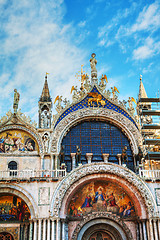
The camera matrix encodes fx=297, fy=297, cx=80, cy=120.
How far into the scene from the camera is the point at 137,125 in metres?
21.8

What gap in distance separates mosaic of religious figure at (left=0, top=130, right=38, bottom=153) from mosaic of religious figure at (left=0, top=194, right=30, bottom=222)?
347 centimetres

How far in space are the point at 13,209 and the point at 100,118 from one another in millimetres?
8881

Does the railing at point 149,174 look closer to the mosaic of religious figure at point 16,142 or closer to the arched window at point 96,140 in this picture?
the arched window at point 96,140

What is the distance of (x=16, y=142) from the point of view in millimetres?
20656

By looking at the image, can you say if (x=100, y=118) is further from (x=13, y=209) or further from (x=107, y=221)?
(x=13, y=209)


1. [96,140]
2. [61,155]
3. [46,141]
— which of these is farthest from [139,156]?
[46,141]

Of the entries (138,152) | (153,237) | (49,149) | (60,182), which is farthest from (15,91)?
(153,237)

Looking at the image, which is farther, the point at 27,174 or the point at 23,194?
the point at 27,174

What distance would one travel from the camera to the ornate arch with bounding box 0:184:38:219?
16.7 m

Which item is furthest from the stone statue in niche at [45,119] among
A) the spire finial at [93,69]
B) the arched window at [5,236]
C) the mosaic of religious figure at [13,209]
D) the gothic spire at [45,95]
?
the arched window at [5,236]

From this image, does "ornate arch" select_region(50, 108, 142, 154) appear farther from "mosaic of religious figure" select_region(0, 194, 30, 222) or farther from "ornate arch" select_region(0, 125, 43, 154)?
"mosaic of religious figure" select_region(0, 194, 30, 222)

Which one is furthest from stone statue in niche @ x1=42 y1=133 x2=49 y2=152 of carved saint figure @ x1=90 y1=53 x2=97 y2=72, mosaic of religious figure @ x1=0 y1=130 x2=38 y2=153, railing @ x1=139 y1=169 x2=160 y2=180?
carved saint figure @ x1=90 y1=53 x2=97 y2=72

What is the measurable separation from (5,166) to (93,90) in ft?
28.6

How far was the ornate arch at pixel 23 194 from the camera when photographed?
1669cm
